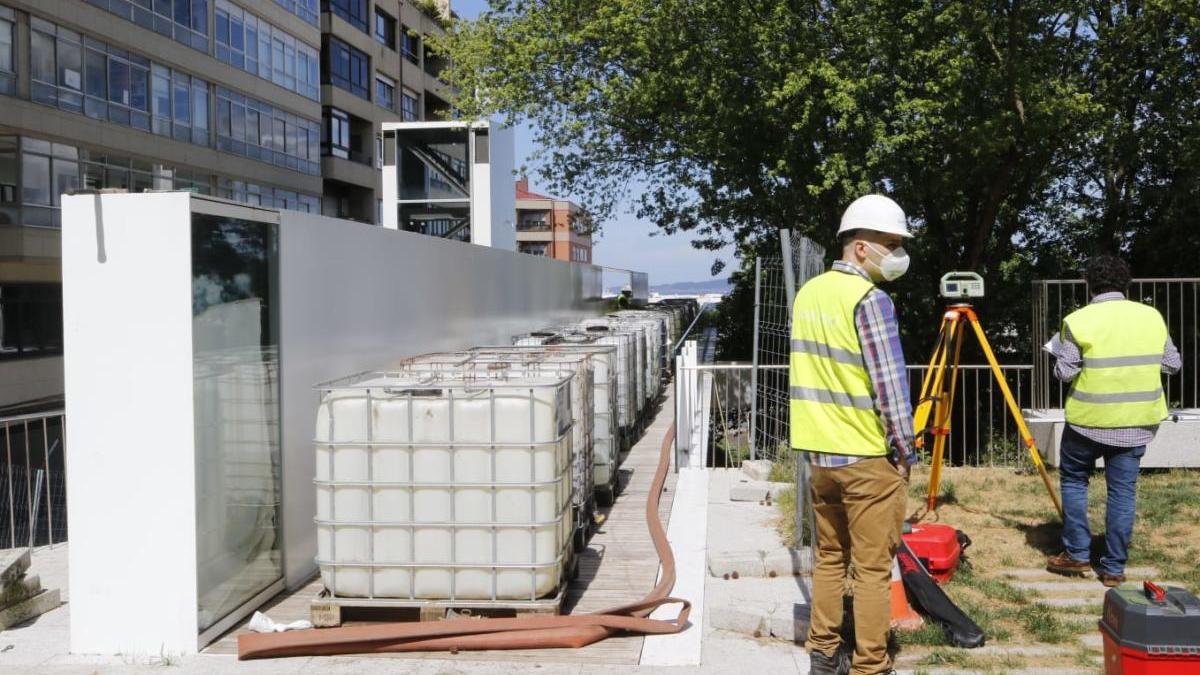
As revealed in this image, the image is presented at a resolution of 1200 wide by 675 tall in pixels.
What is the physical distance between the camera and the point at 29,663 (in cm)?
556

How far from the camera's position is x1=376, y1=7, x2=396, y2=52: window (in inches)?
2056

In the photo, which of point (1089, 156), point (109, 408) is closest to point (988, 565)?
point (109, 408)

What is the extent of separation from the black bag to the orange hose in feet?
4.25

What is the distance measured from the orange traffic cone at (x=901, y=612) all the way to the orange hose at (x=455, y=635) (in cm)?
115

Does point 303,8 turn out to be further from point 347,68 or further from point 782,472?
point 782,472

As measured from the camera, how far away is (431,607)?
5.90m

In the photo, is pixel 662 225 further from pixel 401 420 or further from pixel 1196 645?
pixel 1196 645

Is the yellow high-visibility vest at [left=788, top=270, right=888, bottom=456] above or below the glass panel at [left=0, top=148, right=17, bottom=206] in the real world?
below

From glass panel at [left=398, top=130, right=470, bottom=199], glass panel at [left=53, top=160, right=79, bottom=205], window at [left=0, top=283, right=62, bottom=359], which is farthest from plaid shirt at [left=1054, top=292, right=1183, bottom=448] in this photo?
glass panel at [left=53, top=160, right=79, bottom=205]

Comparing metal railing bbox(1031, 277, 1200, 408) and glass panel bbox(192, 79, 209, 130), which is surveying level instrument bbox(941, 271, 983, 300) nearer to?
metal railing bbox(1031, 277, 1200, 408)

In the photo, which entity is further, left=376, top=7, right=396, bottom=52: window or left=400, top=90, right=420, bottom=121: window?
left=400, top=90, right=420, bottom=121: window

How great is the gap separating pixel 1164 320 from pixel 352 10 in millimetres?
43922

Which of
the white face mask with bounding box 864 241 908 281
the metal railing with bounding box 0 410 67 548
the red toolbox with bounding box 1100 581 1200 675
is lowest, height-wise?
the metal railing with bounding box 0 410 67 548

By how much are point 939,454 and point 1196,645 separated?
3904mm
